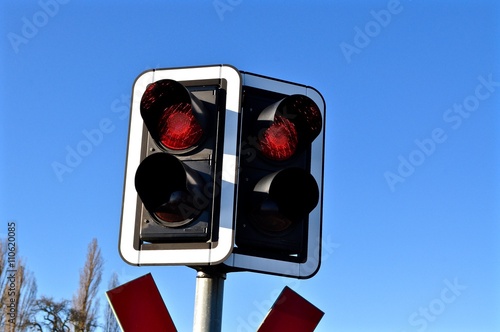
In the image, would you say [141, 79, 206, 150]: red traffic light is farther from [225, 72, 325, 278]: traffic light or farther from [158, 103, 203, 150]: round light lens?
[225, 72, 325, 278]: traffic light

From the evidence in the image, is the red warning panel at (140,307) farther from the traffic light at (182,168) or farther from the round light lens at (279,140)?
the round light lens at (279,140)

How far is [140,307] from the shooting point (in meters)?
2.76

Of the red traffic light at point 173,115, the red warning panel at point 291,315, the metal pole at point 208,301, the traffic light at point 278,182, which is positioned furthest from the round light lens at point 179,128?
the red warning panel at point 291,315

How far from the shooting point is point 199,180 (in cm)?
269

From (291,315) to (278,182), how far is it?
0.47m

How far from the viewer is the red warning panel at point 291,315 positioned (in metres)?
2.82

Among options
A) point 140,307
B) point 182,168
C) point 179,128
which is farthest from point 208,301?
point 179,128

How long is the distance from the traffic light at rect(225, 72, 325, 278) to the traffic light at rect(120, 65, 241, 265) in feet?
0.22

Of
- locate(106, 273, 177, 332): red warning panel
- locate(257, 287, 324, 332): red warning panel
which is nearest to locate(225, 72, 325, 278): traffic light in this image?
locate(257, 287, 324, 332): red warning panel

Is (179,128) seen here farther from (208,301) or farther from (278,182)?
(208,301)

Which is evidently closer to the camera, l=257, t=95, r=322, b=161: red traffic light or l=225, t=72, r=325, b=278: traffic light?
l=225, t=72, r=325, b=278: traffic light

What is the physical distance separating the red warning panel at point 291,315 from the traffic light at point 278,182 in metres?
0.10

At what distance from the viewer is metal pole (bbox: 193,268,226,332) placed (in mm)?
2723

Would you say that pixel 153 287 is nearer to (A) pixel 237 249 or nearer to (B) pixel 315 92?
(A) pixel 237 249
